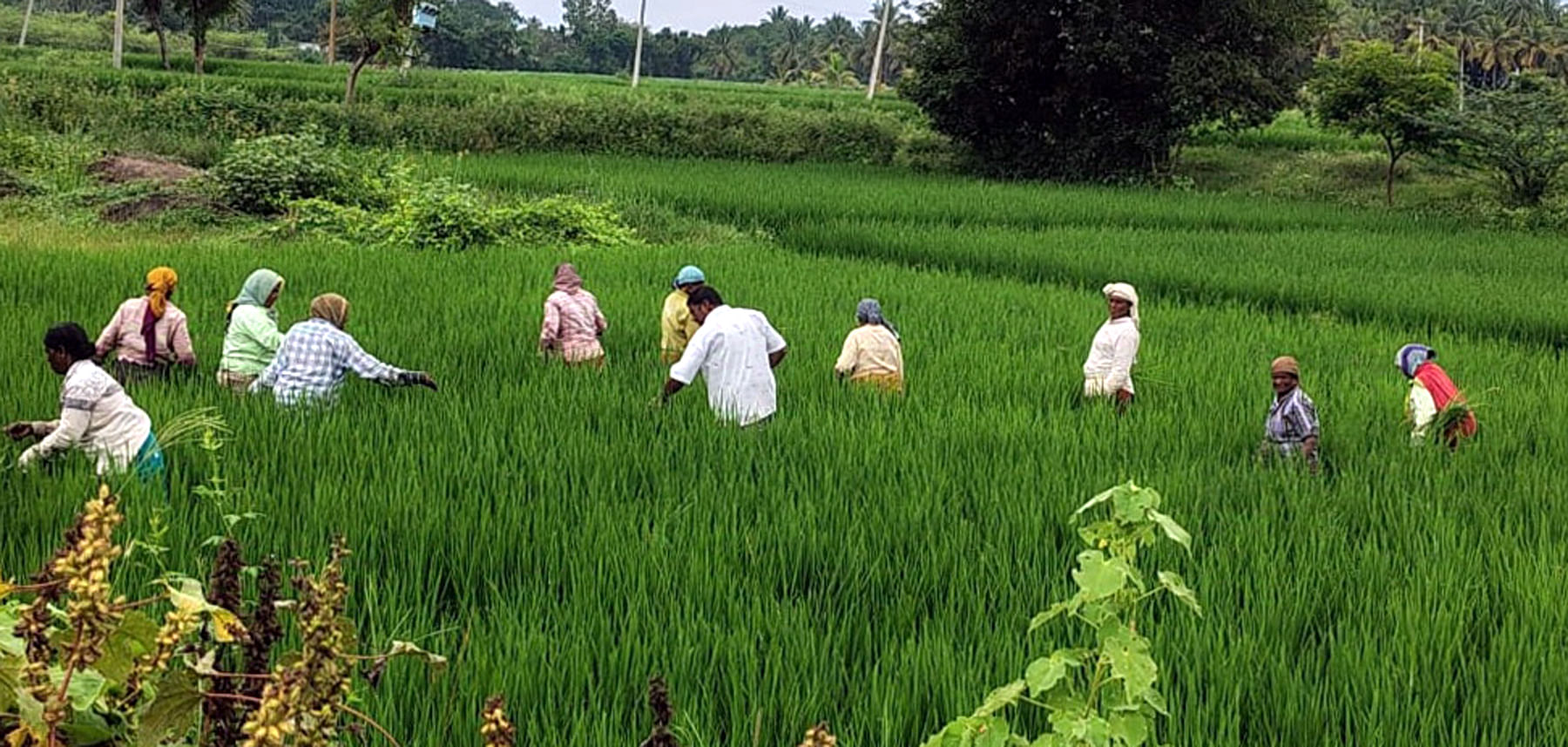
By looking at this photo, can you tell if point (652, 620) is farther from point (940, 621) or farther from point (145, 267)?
point (145, 267)

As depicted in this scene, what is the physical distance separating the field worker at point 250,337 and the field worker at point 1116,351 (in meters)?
3.85

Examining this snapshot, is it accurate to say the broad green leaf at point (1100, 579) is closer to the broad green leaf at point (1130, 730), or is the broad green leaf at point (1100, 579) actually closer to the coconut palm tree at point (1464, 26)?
the broad green leaf at point (1130, 730)

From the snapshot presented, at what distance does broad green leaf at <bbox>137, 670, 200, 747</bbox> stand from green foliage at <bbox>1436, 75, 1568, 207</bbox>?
2013cm

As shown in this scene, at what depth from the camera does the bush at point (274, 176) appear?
544 inches

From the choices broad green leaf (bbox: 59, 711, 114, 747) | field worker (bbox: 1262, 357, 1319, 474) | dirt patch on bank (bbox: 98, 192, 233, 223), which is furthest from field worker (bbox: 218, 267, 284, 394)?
dirt patch on bank (bbox: 98, 192, 233, 223)

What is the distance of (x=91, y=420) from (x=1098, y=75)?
65.6 feet

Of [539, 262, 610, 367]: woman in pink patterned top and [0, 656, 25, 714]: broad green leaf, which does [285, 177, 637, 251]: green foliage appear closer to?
[539, 262, 610, 367]: woman in pink patterned top

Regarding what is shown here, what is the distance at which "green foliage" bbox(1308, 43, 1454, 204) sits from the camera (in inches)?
772

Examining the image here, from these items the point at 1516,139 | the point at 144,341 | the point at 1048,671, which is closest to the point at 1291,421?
the point at 1048,671

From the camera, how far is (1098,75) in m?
22.1

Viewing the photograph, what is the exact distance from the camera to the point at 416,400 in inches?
238

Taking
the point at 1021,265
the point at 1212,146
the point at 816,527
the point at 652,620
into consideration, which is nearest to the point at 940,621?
the point at 652,620

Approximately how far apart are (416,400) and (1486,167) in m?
19.1

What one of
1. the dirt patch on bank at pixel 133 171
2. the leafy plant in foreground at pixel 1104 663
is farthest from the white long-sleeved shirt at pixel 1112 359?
the dirt patch on bank at pixel 133 171
